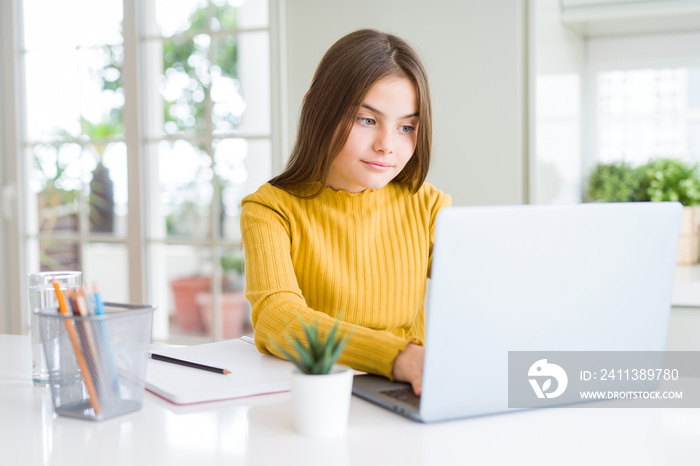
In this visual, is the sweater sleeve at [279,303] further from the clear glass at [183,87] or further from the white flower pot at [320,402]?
the clear glass at [183,87]

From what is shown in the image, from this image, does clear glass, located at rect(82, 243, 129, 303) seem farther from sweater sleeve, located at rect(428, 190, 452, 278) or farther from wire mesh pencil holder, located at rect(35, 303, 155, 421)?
wire mesh pencil holder, located at rect(35, 303, 155, 421)

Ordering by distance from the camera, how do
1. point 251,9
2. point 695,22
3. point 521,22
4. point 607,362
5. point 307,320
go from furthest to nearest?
1. point 251,9
2. point 695,22
3. point 521,22
4. point 307,320
5. point 607,362

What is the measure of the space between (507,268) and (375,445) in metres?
0.25

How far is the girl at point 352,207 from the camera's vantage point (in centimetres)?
137

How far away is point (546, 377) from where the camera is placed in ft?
3.12

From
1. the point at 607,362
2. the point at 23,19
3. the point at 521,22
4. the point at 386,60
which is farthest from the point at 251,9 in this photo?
the point at 607,362

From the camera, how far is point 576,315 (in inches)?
36.6

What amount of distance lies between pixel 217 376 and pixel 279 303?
0.19m

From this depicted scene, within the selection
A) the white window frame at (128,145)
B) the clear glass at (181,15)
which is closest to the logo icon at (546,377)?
the white window frame at (128,145)

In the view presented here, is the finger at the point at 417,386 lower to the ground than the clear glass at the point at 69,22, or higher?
lower

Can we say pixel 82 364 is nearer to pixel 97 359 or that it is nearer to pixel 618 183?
pixel 97 359

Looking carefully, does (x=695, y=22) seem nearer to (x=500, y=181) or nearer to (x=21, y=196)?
(x=500, y=181)

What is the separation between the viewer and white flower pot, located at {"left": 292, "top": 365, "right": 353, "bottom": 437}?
0.86m

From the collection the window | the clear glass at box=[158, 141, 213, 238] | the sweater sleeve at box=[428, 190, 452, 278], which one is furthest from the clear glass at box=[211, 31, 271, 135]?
the sweater sleeve at box=[428, 190, 452, 278]
